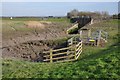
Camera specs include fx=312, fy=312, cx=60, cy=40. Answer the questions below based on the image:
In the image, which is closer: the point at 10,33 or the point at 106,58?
the point at 106,58

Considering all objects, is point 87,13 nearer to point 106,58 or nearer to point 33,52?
point 33,52

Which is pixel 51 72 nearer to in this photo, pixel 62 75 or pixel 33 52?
pixel 62 75

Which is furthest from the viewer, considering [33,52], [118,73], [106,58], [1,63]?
[33,52]

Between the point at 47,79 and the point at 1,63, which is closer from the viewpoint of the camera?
the point at 47,79

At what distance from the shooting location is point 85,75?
45.5 feet

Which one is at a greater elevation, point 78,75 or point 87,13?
point 87,13

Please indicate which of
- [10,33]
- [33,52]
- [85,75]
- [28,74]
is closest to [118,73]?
[85,75]

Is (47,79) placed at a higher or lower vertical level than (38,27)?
lower

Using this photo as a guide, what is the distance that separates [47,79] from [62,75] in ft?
2.35

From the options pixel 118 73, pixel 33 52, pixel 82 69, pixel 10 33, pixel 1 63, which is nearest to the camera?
pixel 118 73

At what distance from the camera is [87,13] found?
3548 inches

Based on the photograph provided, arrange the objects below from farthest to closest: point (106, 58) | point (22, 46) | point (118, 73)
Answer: point (22, 46) → point (106, 58) → point (118, 73)

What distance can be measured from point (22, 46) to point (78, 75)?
870 inches

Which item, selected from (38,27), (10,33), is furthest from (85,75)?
(38,27)
